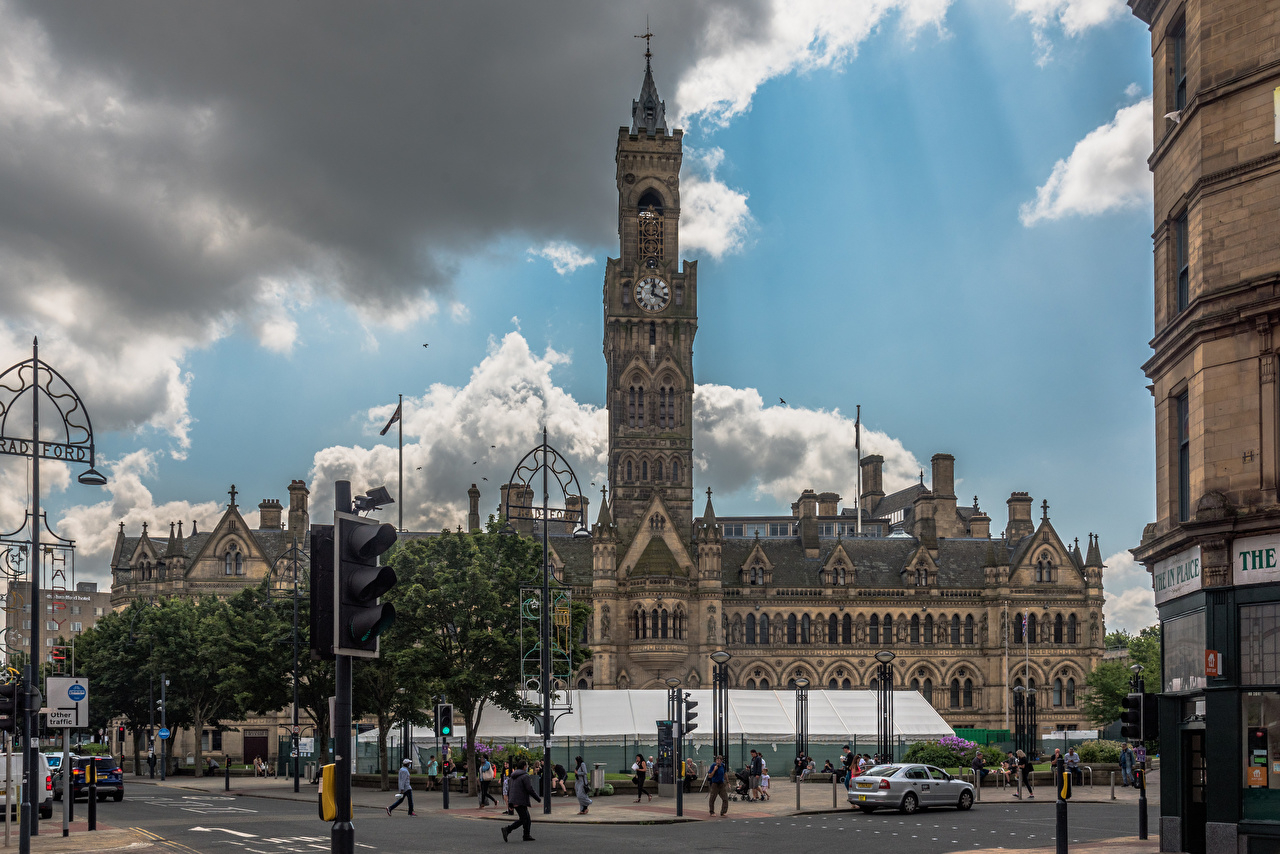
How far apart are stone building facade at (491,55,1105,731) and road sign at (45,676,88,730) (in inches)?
2286

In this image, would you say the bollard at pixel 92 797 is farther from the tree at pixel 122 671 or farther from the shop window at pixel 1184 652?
the tree at pixel 122 671

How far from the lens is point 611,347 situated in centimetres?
9275

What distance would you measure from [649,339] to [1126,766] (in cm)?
4814

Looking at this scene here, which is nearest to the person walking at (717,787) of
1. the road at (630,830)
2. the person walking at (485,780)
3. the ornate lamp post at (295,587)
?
the road at (630,830)

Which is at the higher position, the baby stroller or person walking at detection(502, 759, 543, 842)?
person walking at detection(502, 759, 543, 842)

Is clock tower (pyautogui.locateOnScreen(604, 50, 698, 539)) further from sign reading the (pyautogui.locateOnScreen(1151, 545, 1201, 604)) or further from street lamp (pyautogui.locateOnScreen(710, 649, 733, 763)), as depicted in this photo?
sign reading the (pyautogui.locateOnScreen(1151, 545, 1201, 604))

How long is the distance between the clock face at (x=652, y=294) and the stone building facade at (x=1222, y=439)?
67.2m

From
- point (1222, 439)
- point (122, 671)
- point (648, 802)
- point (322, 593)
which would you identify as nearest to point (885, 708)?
point (648, 802)

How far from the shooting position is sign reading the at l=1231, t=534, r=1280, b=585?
21.6 m

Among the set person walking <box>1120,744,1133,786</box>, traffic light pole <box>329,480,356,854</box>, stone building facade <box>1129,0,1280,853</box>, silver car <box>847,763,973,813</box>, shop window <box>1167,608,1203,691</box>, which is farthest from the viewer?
person walking <box>1120,744,1133,786</box>

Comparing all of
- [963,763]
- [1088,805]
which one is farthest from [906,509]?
[1088,805]

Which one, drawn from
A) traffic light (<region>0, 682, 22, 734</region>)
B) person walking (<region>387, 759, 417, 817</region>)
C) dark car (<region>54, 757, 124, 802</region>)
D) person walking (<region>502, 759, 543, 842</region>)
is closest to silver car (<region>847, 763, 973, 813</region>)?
person walking (<region>387, 759, 417, 817</region>)

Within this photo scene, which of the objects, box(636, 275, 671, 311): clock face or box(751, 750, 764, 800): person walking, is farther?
box(636, 275, 671, 311): clock face

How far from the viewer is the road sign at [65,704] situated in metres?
26.8
